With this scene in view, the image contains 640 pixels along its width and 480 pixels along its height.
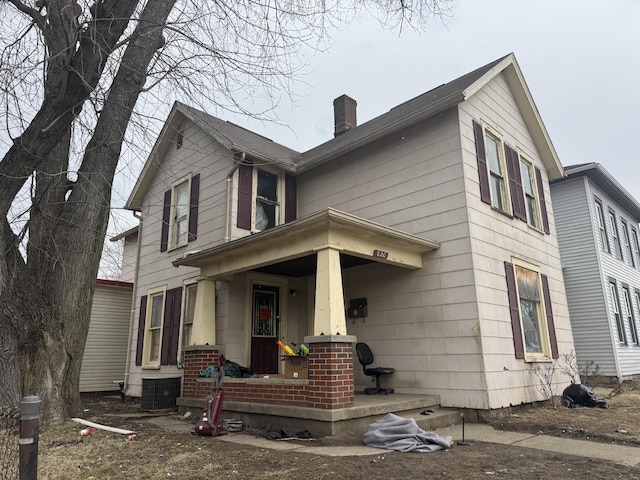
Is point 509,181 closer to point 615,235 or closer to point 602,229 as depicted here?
point 602,229

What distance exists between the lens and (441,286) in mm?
7734

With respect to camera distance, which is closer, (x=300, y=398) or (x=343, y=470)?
(x=343, y=470)

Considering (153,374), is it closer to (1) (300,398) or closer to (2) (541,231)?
(1) (300,398)

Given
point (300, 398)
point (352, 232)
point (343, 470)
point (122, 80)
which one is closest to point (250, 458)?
point (343, 470)

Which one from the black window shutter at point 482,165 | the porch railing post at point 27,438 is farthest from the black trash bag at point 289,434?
the black window shutter at point 482,165

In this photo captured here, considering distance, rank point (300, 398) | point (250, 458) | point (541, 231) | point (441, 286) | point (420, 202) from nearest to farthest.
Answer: point (250, 458) < point (300, 398) < point (441, 286) < point (420, 202) < point (541, 231)

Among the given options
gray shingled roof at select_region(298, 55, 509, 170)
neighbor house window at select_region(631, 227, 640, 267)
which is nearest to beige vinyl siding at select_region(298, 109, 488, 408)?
gray shingled roof at select_region(298, 55, 509, 170)

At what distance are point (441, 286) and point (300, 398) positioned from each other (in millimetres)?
3112

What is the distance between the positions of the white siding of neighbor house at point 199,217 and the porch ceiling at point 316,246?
100 cm

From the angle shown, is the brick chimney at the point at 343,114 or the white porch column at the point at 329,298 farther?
the brick chimney at the point at 343,114

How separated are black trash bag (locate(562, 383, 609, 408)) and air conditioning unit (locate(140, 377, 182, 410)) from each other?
7.59 metres

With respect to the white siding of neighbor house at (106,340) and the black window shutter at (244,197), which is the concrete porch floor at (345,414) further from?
the white siding of neighbor house at (106,340)

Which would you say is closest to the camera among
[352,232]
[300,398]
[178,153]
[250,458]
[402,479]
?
[402,479]

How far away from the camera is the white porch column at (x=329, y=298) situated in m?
6.17
